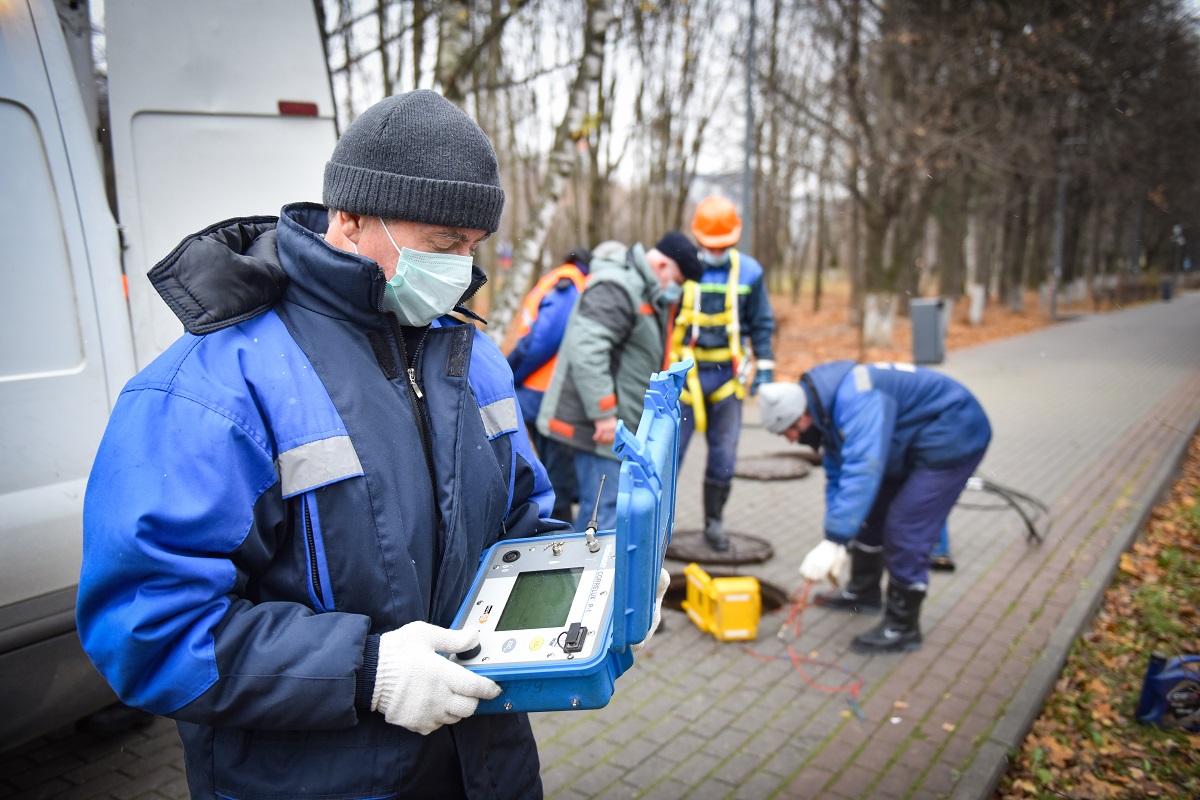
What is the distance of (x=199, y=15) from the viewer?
136 inches

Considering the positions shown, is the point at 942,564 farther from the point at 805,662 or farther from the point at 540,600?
the point at 540,600

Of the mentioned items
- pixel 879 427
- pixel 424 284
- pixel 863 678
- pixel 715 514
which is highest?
pixel 424 284

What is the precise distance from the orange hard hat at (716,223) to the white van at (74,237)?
2.97 meters

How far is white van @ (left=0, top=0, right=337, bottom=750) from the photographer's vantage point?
8.54 feet

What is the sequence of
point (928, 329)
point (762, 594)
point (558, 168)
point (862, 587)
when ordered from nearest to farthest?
point (862, 587) → point (762, 594) → point (558, 168) → point (928, 329)

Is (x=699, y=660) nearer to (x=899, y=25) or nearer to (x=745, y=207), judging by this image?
(x=745, y=207)

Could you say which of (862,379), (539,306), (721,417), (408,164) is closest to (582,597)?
(408,164)

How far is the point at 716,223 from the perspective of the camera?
568cm

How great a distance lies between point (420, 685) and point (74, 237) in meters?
2.26

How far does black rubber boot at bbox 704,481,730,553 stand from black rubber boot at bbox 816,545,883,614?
984 mm

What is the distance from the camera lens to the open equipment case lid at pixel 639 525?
4.38ft

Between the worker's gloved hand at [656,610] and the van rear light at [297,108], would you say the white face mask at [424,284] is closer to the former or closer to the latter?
the worker's gloved hand at [656,610]

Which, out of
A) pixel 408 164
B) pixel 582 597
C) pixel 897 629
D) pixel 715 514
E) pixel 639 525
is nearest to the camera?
pixel 639 525

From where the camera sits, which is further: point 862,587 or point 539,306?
point 862,587
